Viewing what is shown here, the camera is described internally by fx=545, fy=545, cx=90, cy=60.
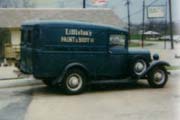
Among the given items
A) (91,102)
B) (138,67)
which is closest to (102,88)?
(138,67)

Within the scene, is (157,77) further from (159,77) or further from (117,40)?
(117,40)

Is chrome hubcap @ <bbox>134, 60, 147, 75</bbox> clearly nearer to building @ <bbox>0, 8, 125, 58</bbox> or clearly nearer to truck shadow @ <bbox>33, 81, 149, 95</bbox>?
truck shadow @ <bbox>33, 81, 149, 95</bbox>

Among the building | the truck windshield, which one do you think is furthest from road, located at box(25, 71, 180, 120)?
the building

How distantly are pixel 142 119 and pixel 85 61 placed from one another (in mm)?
4901

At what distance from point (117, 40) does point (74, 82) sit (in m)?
1.95

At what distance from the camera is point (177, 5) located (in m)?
6.19

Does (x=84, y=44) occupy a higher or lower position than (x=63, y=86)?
higher

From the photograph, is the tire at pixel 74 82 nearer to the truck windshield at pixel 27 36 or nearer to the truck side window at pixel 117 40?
the truck side window at pixel 117 40

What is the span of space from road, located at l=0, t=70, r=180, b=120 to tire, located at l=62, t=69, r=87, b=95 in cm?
23

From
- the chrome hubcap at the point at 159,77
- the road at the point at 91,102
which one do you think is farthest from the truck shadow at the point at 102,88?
the chrome hubcap at the point at 159,77

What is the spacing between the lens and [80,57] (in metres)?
15.0

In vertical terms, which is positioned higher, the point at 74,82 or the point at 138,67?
the point at 138,67

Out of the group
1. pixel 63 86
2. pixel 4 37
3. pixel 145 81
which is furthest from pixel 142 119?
pixel 4 37

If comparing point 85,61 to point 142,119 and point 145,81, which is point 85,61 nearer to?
point 145,81
